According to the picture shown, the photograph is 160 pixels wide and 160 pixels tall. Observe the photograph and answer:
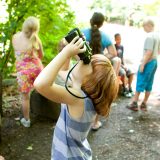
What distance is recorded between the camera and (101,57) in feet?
6.02

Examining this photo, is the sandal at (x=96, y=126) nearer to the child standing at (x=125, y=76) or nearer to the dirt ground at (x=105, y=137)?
the dirt ground at (x=105, y=137)

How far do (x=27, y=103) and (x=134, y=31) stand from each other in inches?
506

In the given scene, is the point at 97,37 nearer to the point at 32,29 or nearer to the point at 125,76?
the point at 32,29

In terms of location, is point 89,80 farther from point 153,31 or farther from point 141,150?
point 153,31

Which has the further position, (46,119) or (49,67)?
(46,119)

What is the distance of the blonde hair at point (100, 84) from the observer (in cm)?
174

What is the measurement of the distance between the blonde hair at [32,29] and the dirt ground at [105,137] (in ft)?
4.23

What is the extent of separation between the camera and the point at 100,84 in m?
1.75

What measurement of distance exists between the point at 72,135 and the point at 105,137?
2.67 metres

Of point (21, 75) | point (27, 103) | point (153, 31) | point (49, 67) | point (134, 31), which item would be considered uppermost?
point (49, 67)

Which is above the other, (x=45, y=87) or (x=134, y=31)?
(x=45, y=87)

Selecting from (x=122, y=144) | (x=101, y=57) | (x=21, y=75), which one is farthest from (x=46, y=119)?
(x=101, y=57)

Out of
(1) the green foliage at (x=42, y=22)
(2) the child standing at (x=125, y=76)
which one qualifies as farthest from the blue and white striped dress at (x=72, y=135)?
(2) the child standing at (x=125, y=76)

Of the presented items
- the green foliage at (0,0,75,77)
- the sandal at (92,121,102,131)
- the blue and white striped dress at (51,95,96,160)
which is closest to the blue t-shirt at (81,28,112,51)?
the green foliage at (0,0,75,77)
